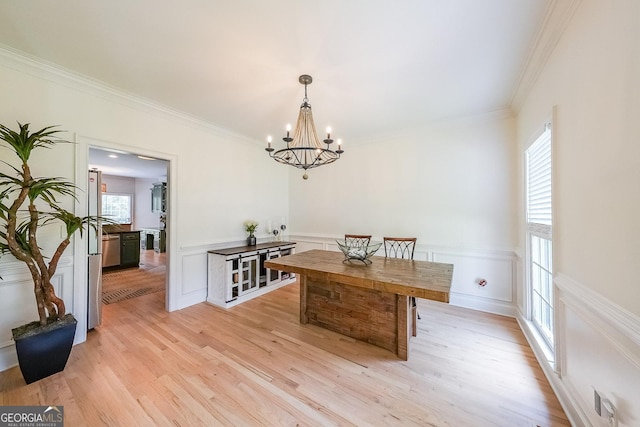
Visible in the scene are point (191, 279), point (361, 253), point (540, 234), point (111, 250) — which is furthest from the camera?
point (111, 250)

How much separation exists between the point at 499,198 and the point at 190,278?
4.44 metres

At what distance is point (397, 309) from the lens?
7.25 ft

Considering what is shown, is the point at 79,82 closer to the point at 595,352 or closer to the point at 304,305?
the point at 304,305

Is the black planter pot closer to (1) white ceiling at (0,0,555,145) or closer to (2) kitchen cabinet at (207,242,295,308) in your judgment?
(2) kitchen cabinet at (207,242,295,308)

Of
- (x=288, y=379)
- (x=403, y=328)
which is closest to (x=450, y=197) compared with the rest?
(x=403, y=328)

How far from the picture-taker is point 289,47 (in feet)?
6.32

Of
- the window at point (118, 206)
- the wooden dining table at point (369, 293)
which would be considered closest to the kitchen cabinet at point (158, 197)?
the window at point (118, 206)

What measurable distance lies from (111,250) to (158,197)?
2.56m

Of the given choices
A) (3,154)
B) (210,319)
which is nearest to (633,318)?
(210,319)

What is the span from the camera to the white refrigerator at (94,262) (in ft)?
8.45

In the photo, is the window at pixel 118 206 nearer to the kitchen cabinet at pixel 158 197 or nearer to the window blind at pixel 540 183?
the kitchen cabinet at pixel 158 197

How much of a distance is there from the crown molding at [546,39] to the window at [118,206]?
969 cm

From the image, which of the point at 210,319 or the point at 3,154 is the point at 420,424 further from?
the point at 3,154

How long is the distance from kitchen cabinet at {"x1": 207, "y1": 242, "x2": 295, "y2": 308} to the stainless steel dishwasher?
10.7ft
